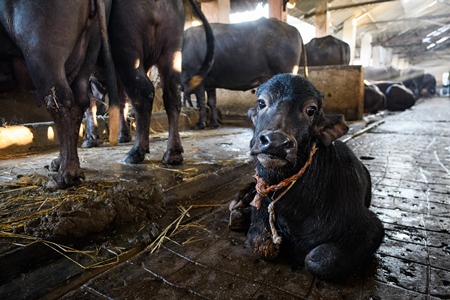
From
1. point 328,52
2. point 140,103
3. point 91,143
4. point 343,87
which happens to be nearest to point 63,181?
point 140,103

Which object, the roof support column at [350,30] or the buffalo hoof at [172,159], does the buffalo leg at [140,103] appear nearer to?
the buffalo hoof at [172,159]

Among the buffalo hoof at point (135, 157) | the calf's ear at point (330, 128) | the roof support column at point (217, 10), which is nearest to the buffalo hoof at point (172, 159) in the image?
the buffalo hoof at point (135, 157)

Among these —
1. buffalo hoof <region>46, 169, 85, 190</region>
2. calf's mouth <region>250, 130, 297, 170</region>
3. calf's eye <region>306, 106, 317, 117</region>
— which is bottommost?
buffalo hoof <region>46, 169, 85, 190</region>

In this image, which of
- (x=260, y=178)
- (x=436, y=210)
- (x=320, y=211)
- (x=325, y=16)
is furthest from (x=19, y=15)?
(x=325, y=16)

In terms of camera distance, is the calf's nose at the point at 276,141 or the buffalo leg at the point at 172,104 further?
the buffalo leg at the point at 172,104

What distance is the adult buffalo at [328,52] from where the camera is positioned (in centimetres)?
1159

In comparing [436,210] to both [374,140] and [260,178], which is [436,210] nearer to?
[260,178]

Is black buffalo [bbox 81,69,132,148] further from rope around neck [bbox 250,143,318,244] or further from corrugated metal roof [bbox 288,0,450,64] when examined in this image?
corrugated metal roof [bbox 288,0,450,64]

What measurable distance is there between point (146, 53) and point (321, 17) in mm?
14480

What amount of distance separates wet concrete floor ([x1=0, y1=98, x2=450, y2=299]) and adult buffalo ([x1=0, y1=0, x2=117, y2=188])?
59cm

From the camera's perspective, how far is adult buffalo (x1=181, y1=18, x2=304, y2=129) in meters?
6.95

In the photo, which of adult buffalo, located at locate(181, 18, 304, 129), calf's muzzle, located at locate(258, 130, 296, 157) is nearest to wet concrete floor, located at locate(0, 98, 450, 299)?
calf's muzzle, located at locate(258, 130, 296, 157)

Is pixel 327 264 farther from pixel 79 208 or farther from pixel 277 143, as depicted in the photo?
pixel 79 208

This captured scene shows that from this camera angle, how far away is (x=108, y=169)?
3.24 metres
